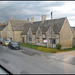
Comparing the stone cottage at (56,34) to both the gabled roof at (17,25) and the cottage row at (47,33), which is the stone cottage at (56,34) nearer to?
the cottage row at (47,33)

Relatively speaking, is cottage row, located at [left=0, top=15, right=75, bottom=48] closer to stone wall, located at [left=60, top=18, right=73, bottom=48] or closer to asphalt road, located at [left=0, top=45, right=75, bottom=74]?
stone wall, located at [left=60, top=18, right=73, bottom=48]

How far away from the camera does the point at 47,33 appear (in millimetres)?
30125

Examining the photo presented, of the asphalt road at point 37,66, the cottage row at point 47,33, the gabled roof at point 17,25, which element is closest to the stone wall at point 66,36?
the cottage row at point 47,33

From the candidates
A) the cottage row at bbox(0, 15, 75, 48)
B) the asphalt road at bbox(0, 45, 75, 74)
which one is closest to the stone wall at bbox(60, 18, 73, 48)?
the cottage row at bbox(0, 15, 75, 48)

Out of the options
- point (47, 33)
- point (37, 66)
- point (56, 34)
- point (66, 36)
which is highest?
point (47, 33)

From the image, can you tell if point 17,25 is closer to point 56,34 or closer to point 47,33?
point 47,33

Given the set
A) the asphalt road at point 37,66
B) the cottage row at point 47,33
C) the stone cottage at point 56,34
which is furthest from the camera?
the cottage row at point 47,33

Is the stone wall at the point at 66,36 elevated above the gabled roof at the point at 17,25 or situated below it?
below

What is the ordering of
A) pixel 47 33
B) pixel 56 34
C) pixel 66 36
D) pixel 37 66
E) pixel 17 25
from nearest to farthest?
pixel 37 66, pixel 56 34, pixel 66 36, pixel 47 33, pixel 17 25

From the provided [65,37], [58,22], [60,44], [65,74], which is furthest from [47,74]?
[58,22]

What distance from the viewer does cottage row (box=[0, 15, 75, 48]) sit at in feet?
91.3

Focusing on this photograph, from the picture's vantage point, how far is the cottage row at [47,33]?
27828 mm

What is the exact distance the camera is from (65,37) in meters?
28.3

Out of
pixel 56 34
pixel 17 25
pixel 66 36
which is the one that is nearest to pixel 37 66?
pixel 56 34
